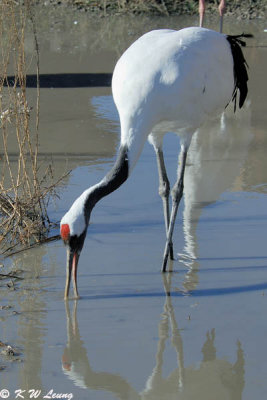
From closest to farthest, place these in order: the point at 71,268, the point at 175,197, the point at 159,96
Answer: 1. the point at 71,268
2. the point at 159,96
3. the point at 175,197

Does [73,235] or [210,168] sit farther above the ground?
[73,235]

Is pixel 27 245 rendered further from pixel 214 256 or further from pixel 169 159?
pixel 169 159

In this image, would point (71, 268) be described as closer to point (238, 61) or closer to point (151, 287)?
point (151, 287)

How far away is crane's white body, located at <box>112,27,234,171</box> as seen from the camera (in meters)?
4.95

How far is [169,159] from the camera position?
725 cm

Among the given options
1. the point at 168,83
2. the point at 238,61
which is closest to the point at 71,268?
the point at 168,83

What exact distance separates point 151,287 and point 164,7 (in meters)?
9.69

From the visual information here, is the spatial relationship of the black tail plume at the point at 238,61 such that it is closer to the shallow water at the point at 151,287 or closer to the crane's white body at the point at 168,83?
the crane's white body at the point at 168,83

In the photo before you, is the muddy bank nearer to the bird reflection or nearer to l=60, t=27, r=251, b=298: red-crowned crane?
the bird reflection

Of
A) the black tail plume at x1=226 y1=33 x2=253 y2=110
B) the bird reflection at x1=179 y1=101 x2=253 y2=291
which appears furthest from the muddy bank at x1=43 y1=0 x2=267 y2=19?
the black tail plume at x1=226 y1=33 x2=253 y2=110

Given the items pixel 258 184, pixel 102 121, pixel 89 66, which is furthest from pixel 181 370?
pixel 89 66

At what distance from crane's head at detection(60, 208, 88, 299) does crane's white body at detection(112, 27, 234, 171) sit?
1.65ft

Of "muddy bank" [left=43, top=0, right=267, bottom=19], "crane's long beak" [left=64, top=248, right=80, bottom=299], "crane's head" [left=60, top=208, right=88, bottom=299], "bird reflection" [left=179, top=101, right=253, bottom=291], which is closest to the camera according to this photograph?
"crane's head" [left=60, top=208, right=88, bottom=299]

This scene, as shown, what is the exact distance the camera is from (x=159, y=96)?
497cm
